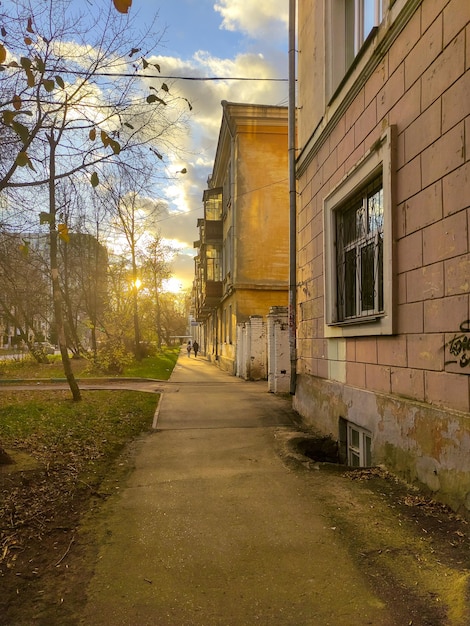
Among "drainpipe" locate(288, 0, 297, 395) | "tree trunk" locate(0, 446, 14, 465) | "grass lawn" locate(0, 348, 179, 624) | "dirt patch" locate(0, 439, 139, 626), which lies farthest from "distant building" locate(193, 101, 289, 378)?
"dirt patch" locate(0, 439, 139, 626)

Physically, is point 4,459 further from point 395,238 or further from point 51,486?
point 395,238

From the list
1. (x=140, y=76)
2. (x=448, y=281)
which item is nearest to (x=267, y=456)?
(x=448, y=281)

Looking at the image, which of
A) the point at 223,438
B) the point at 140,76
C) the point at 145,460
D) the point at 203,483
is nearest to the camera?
the point at 203,483

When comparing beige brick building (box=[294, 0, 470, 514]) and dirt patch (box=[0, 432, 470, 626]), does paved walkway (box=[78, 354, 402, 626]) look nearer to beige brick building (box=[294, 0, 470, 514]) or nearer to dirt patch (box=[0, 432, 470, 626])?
dirt patch (box=[0, 432, 470, 626])

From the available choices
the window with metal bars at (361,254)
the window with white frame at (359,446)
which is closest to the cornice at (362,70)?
the window with metal bars at (361,254)

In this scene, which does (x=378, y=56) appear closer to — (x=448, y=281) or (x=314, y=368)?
(x=448, y=281)

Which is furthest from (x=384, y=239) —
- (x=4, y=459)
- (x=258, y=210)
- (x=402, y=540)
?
(x=258, y=210)

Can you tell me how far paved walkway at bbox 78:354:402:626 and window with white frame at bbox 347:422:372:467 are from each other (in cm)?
97

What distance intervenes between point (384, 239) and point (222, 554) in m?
3.29

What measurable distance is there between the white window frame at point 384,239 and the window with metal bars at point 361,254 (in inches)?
2.7

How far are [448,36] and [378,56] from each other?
140 cm

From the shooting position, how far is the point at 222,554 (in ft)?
9.52

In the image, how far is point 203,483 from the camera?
14.4 ft

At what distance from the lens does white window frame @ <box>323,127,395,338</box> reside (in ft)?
14.6
